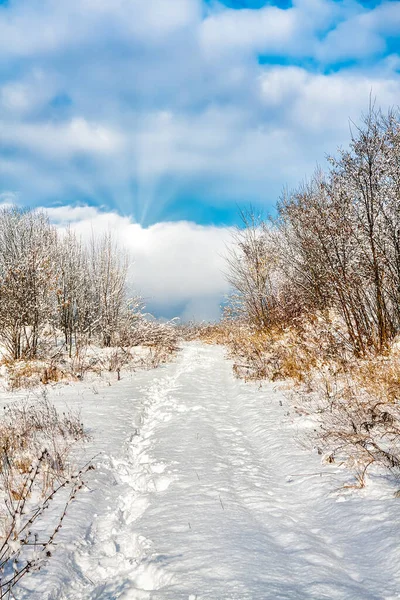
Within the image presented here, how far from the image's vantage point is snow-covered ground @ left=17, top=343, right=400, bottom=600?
2053 mm

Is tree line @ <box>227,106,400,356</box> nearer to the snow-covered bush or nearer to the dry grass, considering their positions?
the dry grass

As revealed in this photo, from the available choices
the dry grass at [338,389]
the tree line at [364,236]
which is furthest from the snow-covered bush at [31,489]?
the tree line at [364,236]

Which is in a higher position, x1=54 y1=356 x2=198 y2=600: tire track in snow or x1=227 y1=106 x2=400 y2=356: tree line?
x1=227 y1=106 x2=400 y2=356: tree line

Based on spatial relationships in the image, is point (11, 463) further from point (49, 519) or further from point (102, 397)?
point (102, 397)

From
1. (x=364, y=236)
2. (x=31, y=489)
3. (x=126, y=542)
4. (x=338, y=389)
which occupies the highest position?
(x=364, y=236)

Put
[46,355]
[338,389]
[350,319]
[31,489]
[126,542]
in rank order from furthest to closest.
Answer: [46,355]
[350,319]
[338,389]
[31,489]
[126,542]

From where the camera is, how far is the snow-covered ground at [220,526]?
2.05 meters

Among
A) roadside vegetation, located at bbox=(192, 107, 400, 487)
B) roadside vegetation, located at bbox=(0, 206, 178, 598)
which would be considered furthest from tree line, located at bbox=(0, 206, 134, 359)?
roadside vegetation, located at bbox=(192, 107, 400, 487)

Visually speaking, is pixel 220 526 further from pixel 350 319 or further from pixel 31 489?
pixel 350 319

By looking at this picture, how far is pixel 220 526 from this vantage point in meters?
2.74

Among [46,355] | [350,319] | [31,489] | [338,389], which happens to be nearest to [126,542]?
[31,489]

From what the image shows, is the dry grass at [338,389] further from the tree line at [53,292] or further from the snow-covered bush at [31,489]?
the tree line at [53,292]

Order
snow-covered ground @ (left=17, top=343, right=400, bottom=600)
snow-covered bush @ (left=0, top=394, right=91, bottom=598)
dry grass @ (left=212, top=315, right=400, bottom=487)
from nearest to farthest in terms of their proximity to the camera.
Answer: snow-covered ground @ (left=17, top=343, right=400, bottom=600) → snow-covered bush @ (left=0, top=394, right=91, bottom=598) → dry grass @ (left=212, top=315, right=400, bottom=487)

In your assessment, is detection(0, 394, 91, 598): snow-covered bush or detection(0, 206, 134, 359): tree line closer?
detection(0, 394, 91, 598): snow-covered bush
